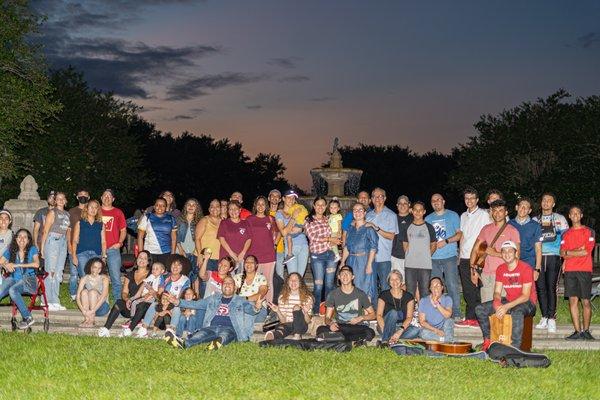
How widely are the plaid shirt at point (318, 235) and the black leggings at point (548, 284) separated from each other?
3216mm

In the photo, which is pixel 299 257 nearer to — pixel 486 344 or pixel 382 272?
pixel 382 272

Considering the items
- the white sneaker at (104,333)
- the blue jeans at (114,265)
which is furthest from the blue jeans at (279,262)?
the white sneaker at (104,333)

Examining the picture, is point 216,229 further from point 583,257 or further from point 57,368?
point 583,257

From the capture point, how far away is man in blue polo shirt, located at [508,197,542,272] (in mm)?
10297

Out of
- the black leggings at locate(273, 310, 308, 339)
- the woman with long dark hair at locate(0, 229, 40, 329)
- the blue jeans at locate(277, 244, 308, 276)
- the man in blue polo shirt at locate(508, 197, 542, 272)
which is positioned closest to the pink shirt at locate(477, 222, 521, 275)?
the man in blue polo shirt at locate(508, 197, 542, 272)

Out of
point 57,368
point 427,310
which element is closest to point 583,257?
point 427,310

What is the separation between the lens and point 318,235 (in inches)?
450

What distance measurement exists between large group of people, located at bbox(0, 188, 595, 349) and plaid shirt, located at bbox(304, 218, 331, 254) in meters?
0.02

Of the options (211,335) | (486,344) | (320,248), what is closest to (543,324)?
(486,344)

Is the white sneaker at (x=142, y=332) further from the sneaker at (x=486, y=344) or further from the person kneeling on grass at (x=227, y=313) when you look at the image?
the sneaker at (x=486, y=344)

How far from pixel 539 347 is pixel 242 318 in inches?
161

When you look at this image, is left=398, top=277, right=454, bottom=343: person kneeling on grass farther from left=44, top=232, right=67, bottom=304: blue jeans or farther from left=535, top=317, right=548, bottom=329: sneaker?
left=44, top=232, right=67, bottom=304: blue jeans

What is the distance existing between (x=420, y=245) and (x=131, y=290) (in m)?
4.40

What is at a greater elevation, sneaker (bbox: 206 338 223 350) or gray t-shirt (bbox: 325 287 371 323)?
gray t-shirt (bbox: 325 287 371 323)
